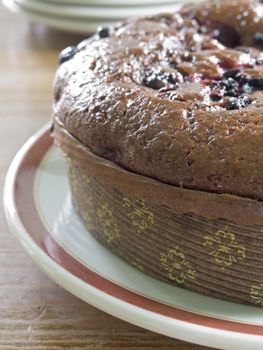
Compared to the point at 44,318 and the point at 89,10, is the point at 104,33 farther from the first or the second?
the point at 89,10

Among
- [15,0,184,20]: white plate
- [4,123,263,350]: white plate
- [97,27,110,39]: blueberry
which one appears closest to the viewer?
[4,123,263,350]: white plate

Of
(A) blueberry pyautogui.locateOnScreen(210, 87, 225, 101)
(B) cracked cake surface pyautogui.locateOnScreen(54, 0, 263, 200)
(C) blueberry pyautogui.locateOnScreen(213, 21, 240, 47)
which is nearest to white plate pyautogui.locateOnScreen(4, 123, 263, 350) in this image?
(B) cracked cake surface pyautogui.locateOnScreen(54, 0, 263, 200)

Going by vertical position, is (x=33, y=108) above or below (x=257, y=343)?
below

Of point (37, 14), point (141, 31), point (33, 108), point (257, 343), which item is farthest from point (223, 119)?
point (37, 14)

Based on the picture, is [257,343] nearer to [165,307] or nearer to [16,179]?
[165,307]

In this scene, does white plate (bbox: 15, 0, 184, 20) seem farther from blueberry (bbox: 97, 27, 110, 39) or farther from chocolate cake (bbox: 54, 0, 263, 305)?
chocolate cake (bbox: 54, 0, 263, 305)

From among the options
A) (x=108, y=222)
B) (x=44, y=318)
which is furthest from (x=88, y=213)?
(x=44, y=318)

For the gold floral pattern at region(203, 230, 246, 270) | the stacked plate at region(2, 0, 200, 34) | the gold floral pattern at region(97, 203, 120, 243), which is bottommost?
the stacked plate at region(2, 0, 200, 34)
